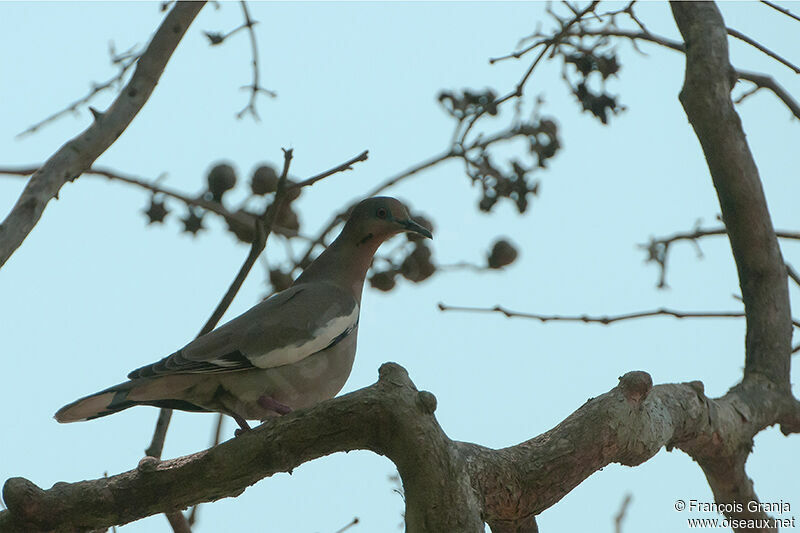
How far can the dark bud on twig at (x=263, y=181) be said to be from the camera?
14.3 ft

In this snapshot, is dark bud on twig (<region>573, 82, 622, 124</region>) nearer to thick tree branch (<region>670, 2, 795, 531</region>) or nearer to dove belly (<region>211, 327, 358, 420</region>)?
thick tree branch (<region>670, 2, 795, 531</region>)

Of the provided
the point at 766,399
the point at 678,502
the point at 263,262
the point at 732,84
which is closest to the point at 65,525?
the point at 263,262

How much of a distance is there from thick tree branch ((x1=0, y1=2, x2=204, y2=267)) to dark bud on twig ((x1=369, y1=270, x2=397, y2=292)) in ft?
4.74

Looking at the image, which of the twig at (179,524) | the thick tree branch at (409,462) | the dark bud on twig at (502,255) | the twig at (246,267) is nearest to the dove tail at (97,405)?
the twig at (246,267)

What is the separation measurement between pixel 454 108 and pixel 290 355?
1.37 metres

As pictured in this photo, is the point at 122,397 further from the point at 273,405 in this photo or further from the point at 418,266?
the point at 418,266

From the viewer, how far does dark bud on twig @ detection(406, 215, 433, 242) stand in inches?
190

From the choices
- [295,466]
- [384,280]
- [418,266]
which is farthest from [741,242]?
[295,466]

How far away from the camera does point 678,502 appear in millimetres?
3967

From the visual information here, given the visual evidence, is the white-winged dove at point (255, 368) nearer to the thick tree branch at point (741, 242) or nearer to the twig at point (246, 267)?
the twig at point (246, 267)

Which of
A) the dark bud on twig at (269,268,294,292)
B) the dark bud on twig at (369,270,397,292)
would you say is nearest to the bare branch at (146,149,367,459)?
the dark bud on twig at (269,268,294,292)

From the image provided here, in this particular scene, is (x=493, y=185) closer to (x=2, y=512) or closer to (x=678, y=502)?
(x=678, y=502)

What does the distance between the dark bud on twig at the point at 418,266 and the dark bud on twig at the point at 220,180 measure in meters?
0.90

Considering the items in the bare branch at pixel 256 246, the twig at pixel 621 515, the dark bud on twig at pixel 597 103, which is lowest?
the twig at pixel 621 515
